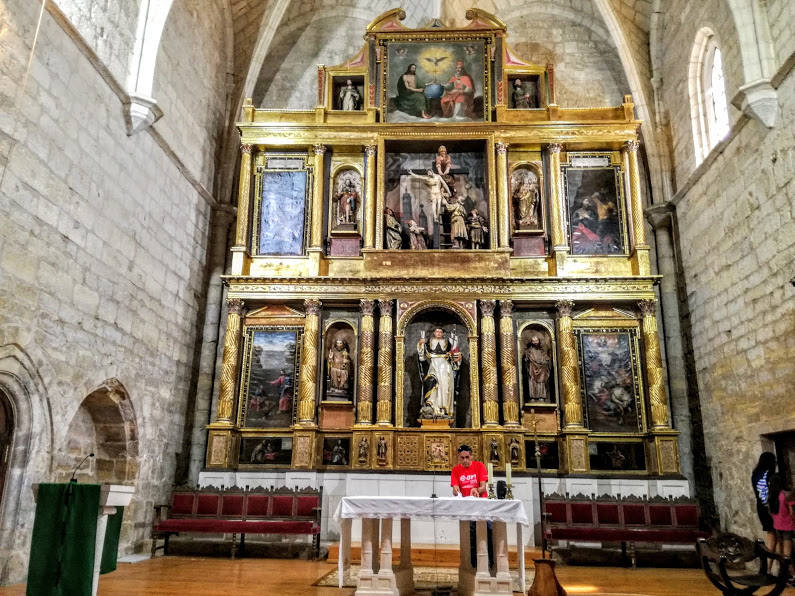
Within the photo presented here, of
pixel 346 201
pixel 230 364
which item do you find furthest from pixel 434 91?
pixel 230 364

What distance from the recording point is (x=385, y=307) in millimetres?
12883

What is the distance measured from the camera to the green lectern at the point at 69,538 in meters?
5.22

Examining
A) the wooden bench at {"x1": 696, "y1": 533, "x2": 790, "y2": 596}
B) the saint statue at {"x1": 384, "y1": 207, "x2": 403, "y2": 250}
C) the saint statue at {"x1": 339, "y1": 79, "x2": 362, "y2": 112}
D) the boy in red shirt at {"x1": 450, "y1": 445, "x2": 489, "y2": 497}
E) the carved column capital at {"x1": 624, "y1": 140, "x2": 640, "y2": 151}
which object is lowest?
the wooden bench at {"x1": 696, "y1": 533, "x2": 790, "y2": 596}

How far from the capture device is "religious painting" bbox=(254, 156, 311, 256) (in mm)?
13711

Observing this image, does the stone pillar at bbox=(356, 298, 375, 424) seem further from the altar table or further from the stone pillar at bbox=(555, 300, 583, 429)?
the altar table

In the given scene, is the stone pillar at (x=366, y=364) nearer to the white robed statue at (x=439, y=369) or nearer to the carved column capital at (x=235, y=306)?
the white robed statue at (x=439, y=369)

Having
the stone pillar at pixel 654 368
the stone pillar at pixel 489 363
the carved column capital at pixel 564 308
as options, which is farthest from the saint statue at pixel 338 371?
the stone pillar at pixel 654 368

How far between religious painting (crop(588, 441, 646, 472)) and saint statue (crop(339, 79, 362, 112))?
8.62 metres

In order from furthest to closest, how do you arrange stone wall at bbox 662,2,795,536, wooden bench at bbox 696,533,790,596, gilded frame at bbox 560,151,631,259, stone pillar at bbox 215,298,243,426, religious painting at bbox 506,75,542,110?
religious painting at bbox 506,75,542,110
gilded frame at bbox 560,151,631,259
stone pillar at bbox 215,298,243,426
stone wall at bbox 662,2,795,536
wooden bench at bbox 696,533,790,596

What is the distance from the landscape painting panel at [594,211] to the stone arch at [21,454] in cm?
993

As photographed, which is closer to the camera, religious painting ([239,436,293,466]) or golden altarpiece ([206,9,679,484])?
golden altarpiece ([206,9,679,484])

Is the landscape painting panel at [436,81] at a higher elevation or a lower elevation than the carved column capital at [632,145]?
higher

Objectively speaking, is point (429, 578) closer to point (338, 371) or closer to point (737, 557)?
point (737, 557)

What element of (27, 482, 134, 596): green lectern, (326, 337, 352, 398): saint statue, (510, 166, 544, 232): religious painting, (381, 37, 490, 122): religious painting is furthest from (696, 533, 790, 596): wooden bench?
Result: (381, 37, 490, 122): religious painting
